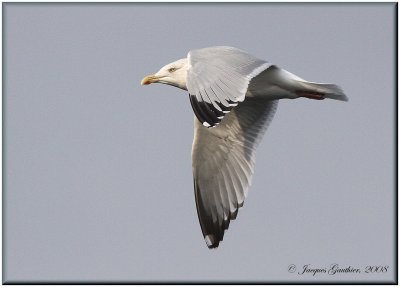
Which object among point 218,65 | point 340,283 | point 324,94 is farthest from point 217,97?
point 340,283

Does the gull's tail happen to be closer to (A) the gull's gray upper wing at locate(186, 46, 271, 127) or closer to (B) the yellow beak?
(A) the gull's gray upper wing at locate(186, 46, 271, 127)

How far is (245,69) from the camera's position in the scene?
641 centimetres

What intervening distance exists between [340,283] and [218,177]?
1548mm

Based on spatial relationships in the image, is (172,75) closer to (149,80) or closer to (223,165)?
(149,80)

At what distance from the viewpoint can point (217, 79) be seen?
6188 mm

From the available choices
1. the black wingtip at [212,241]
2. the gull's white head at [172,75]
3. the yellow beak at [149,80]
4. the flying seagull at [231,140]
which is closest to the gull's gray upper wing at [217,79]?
the flying seagull at [231,140]

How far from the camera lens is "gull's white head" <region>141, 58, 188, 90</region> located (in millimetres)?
7484

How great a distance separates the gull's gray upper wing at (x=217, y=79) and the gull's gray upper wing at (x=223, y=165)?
1.42m

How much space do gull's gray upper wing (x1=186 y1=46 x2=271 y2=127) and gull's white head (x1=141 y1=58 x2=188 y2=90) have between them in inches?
32.8

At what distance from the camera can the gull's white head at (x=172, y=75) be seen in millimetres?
7484

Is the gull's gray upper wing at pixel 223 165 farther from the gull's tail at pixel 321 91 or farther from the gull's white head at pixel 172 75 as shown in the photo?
the gull's tail at pixel 321 91

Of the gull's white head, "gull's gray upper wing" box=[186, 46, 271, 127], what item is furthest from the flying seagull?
"gull's gray upper wing" box=[186, 46, 271, 127]

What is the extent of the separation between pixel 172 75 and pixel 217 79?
4.67ft

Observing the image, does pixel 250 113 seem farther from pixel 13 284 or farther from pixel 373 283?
pixel 13 284
